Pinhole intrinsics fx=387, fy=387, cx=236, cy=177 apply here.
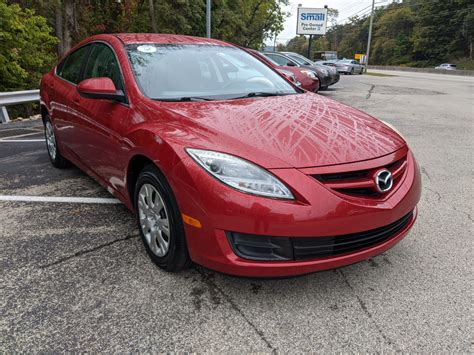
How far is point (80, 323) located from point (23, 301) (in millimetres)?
443

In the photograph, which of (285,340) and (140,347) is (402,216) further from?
(140,347)

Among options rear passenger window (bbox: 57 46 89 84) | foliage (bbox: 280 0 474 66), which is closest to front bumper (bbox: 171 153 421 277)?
rear passenger window (bbox: 57 46 89 84)

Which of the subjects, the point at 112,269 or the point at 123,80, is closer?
the point at 112,269

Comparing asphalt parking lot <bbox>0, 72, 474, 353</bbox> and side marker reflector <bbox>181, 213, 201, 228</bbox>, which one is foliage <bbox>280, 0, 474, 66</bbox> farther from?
side marker reflector <bbox>181, 213, 201, 228</bbox>

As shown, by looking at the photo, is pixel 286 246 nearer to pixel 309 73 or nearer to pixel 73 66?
pixel 73 66

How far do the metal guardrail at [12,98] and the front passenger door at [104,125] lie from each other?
17.0 feet

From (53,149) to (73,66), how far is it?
109cm

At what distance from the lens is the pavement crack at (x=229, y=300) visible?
196 centimetres

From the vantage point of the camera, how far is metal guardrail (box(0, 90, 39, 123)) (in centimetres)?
781

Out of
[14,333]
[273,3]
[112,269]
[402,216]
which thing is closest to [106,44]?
[112,269]

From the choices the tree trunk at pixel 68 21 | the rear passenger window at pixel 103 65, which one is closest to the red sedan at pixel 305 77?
the tree trunk at pixel 68 21

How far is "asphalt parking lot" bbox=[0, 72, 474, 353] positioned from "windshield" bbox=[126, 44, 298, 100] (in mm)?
1204

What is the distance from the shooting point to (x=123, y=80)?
294 cm

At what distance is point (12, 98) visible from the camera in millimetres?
8008
